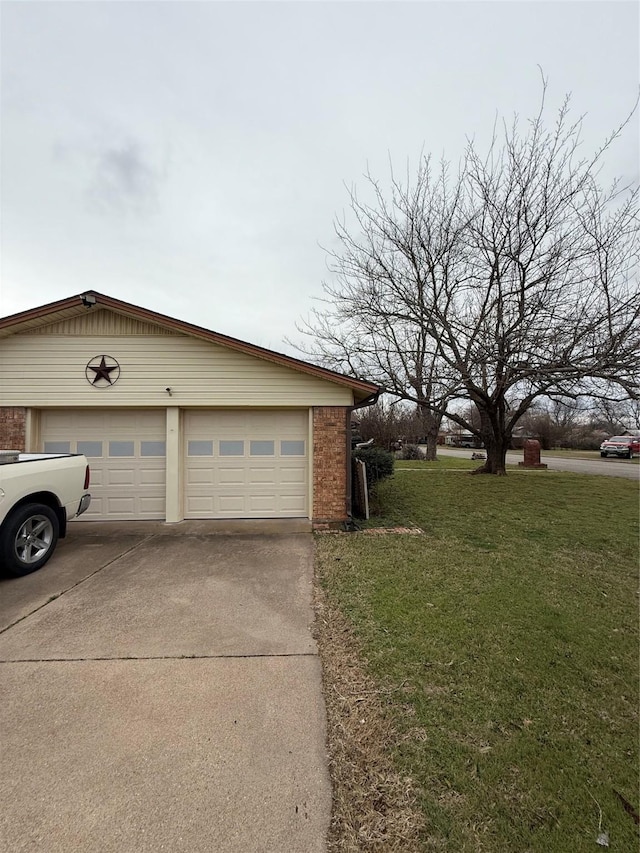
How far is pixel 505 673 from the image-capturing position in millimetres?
2709

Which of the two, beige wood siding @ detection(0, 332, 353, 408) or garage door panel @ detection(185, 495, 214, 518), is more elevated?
beige wood siding @ detection(0, 332, 353, 408)

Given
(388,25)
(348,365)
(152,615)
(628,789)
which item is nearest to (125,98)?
(388,25)

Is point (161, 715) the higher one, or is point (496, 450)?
point (496, 450)

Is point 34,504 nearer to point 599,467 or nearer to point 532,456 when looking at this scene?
point 532,456

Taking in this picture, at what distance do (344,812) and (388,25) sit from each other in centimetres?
1220

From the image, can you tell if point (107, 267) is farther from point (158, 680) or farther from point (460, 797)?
point (460, 797)

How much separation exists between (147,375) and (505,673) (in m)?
6.68

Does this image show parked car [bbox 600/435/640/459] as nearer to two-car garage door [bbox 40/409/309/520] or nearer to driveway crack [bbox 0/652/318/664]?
two-car garage door [bbox 40/409/309/520]

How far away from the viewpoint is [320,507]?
706 cm

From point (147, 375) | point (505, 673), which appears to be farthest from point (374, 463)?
point (505, 673)

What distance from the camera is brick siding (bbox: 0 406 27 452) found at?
22.4 feet

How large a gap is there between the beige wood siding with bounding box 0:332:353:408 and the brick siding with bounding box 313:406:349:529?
36 cm

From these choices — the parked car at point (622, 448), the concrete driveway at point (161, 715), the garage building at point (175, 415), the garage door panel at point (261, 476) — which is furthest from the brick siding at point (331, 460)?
the parked car at point (622, 448)

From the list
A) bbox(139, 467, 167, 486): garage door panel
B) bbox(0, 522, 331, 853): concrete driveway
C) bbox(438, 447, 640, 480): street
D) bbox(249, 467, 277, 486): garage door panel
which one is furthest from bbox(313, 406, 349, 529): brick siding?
bbox(438, 447, 640, 480): street
